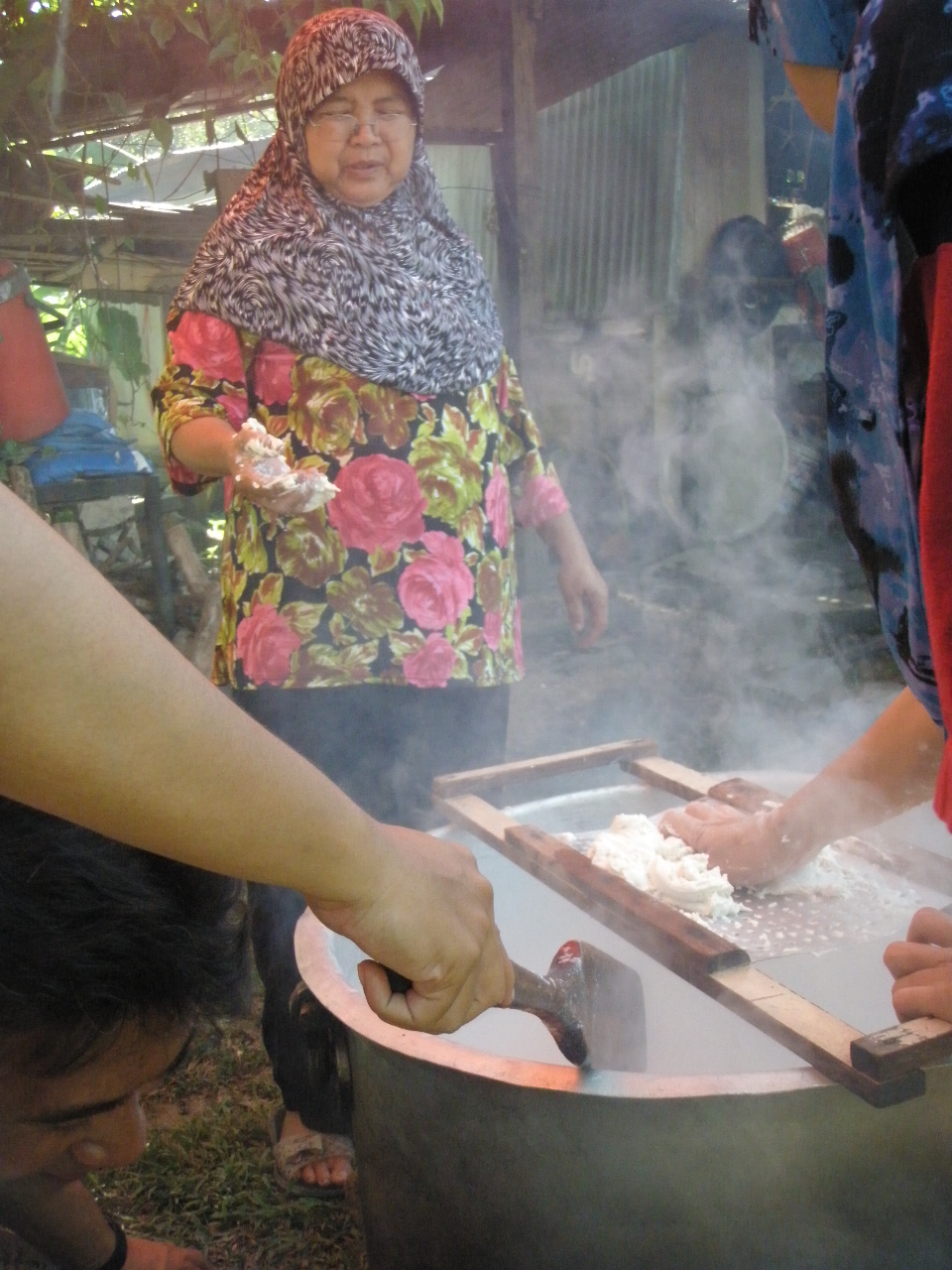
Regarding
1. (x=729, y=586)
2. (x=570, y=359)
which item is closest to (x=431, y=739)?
(x=729, y=586)

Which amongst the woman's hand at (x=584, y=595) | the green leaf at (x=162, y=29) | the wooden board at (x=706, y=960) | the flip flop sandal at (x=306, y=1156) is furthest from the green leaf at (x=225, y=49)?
the flip flop sandal at (x=306, y=1156)

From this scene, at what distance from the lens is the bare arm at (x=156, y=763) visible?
0.71 metres

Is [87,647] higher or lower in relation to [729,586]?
higher

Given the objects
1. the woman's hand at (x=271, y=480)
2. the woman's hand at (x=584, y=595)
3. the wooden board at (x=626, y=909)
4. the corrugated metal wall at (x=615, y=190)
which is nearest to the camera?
the wooden board at (x=626, y=909)

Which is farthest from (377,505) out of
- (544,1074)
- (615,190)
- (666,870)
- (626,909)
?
(615,190)

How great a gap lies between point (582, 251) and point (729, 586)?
3.05 m

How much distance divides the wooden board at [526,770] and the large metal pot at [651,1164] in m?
0.75

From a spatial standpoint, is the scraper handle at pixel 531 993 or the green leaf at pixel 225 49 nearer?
the scraper handle at pixel 531 993


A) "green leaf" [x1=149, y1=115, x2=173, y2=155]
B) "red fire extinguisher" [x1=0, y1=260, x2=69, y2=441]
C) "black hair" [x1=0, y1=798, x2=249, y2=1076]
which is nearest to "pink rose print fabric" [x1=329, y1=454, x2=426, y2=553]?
"black hair" [x1=0, y1=798, x2=249, y2=1076]

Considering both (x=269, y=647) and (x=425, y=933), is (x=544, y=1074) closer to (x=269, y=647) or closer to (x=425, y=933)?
(x=425, y=933)

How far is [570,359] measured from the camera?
895cm

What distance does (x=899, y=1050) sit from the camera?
1.20m

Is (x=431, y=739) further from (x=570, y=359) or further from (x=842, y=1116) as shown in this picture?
(x=570, y=359)

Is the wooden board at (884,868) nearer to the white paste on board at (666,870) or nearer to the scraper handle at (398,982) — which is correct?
the white paste on board at (666,870)
